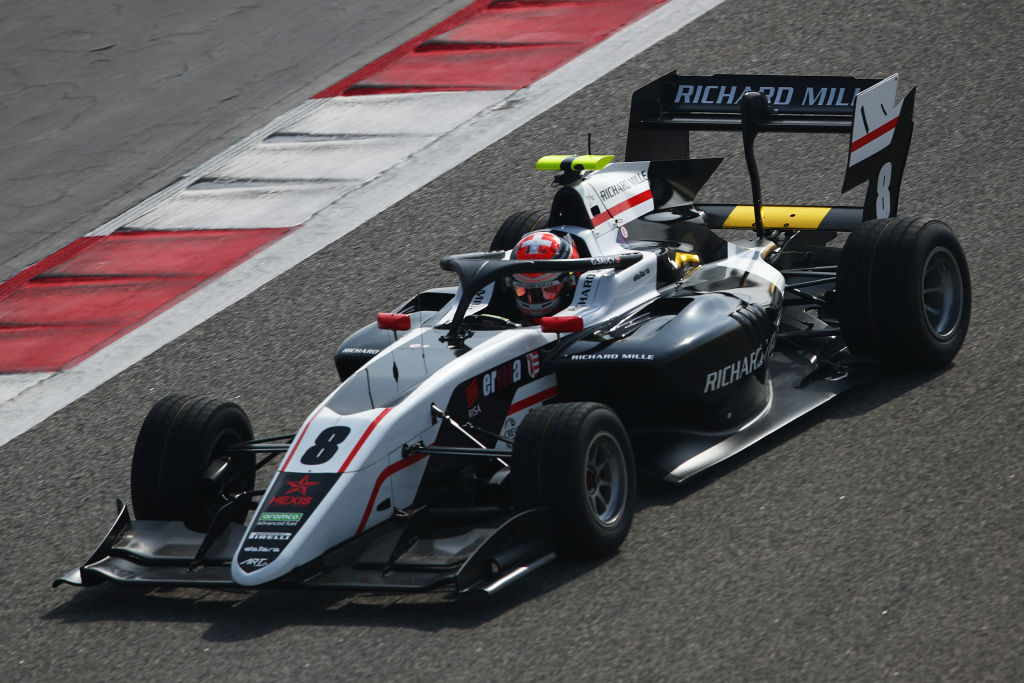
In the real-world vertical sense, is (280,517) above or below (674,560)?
above

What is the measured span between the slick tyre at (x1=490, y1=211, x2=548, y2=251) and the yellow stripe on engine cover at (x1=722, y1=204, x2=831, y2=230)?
1232mm

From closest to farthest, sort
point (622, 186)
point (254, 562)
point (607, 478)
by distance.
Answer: point (254, 562) < point (607, 478) < point (622, 186)

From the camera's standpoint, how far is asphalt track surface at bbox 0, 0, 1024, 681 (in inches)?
209

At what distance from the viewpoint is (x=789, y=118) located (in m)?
8.69

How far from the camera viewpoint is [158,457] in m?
6.71

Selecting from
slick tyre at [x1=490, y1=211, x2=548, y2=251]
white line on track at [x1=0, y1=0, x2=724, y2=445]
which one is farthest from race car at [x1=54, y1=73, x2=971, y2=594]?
white line on track at [x1=0, y1=0, x2=724, y2=445]

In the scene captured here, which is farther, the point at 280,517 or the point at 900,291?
the point at 900,291

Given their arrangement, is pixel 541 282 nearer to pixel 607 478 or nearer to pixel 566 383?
pixel 566 383

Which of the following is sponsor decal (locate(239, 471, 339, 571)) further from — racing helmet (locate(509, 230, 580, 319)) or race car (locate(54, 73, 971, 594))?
racing helmet (locate(509, 230, 580, 319))

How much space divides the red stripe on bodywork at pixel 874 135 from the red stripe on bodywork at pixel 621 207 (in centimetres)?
127

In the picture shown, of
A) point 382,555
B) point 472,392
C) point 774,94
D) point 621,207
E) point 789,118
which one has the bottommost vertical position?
point 382,555

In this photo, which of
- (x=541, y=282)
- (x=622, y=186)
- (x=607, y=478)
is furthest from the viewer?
(x=622, y=186)

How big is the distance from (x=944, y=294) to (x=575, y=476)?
300 centimetres

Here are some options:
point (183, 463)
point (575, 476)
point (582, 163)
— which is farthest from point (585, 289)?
point (183, 463)
